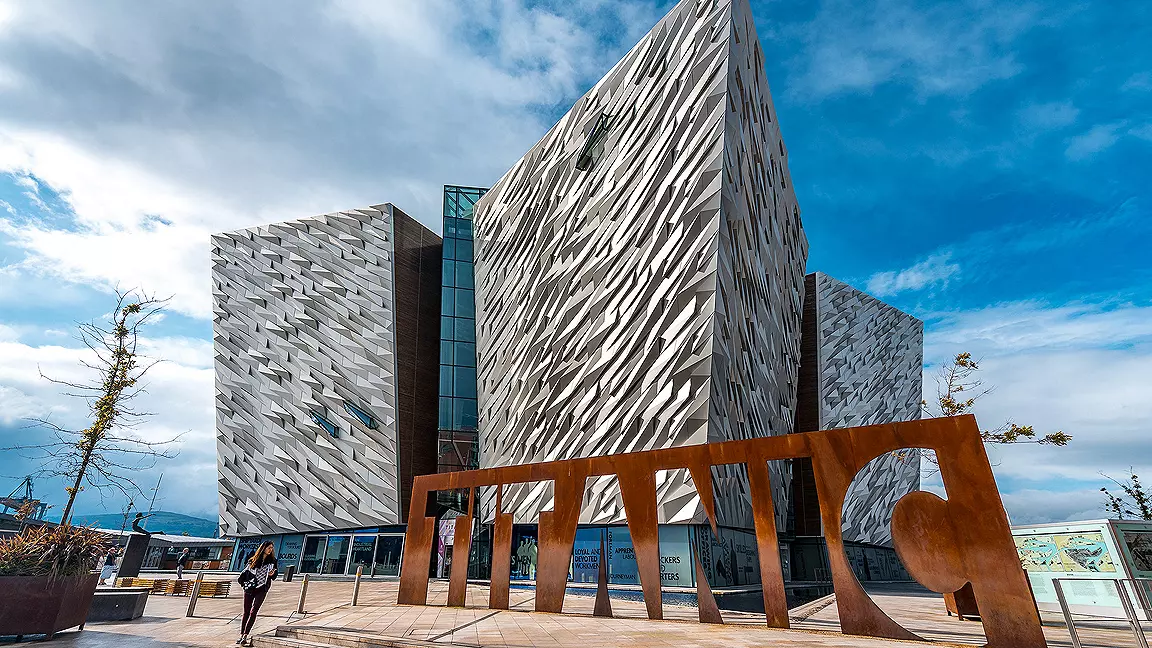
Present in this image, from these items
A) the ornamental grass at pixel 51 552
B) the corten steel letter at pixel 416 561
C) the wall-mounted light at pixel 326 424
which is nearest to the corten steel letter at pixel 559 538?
the corten steel letter at pixel 416 561

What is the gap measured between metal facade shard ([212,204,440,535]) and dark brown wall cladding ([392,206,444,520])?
7cm

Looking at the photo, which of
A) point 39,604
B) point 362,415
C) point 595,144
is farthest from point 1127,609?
point 362,415

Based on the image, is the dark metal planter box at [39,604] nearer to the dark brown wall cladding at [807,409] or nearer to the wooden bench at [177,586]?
the wooden bench at [177,586]

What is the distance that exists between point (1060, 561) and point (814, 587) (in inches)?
→ 779

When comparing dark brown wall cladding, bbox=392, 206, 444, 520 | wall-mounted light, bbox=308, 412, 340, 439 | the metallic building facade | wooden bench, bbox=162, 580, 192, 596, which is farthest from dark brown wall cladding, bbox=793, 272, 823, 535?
wooden bench, bbox=162, 580, 192, 596

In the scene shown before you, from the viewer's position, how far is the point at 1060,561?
1078 cm

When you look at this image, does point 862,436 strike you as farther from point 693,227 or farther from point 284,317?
point 284,317

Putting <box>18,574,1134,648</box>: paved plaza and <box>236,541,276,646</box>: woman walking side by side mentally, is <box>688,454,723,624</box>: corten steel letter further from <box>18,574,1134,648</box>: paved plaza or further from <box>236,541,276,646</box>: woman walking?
<box>236,541,276,646</box>: woman walking

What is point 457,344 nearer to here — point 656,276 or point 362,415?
point 362,415

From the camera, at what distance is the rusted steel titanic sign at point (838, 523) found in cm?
699

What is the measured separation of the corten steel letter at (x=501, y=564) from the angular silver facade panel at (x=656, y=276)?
27.5 feet

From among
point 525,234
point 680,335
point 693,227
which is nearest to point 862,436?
point 680,335

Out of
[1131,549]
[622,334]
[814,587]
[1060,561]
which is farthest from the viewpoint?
[814,587]

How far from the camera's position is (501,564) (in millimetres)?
11508
